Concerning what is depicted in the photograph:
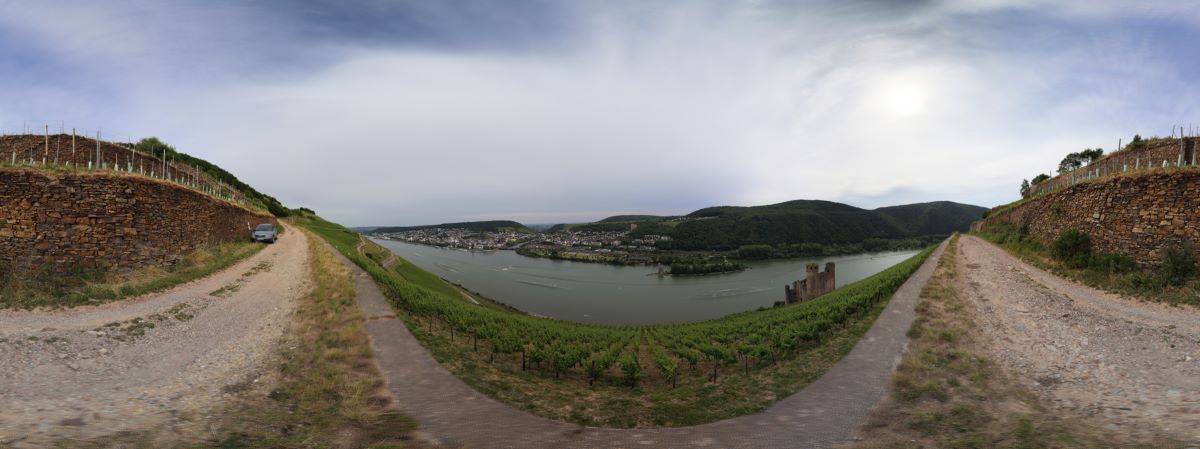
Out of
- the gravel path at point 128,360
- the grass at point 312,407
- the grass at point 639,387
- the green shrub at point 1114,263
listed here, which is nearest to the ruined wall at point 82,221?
the gravel path at point 128,360

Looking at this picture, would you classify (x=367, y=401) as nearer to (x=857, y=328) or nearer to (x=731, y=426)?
(x=731, y=426)

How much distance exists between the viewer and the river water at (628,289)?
3475cm

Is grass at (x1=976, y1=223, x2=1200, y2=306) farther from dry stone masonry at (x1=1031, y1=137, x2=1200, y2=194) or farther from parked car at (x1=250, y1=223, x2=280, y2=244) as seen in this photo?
parked car at (x1=250, y1=223, x2=280, y2=244)

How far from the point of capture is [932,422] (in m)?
4.09

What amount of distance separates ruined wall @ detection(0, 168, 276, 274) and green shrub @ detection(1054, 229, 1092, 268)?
22.4 metres

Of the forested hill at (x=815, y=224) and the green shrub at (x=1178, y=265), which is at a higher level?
the forested hill at (x=815, y=224)

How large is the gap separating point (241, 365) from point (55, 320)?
142 inches

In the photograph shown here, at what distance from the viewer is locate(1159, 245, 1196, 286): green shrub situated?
26.3ft

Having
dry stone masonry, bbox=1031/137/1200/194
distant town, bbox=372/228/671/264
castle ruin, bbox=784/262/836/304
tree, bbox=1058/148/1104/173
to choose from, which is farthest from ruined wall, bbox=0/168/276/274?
distant town, bbox=372/228/671/264

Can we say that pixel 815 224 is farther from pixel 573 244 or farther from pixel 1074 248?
pixel 1074 248

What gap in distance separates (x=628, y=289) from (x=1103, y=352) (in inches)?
1678

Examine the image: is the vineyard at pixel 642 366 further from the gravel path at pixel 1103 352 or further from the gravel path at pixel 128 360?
the gravel path at pixel 128 360

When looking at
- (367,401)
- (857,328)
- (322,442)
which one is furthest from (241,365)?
(857,328)

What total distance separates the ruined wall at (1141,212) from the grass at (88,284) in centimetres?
2071
